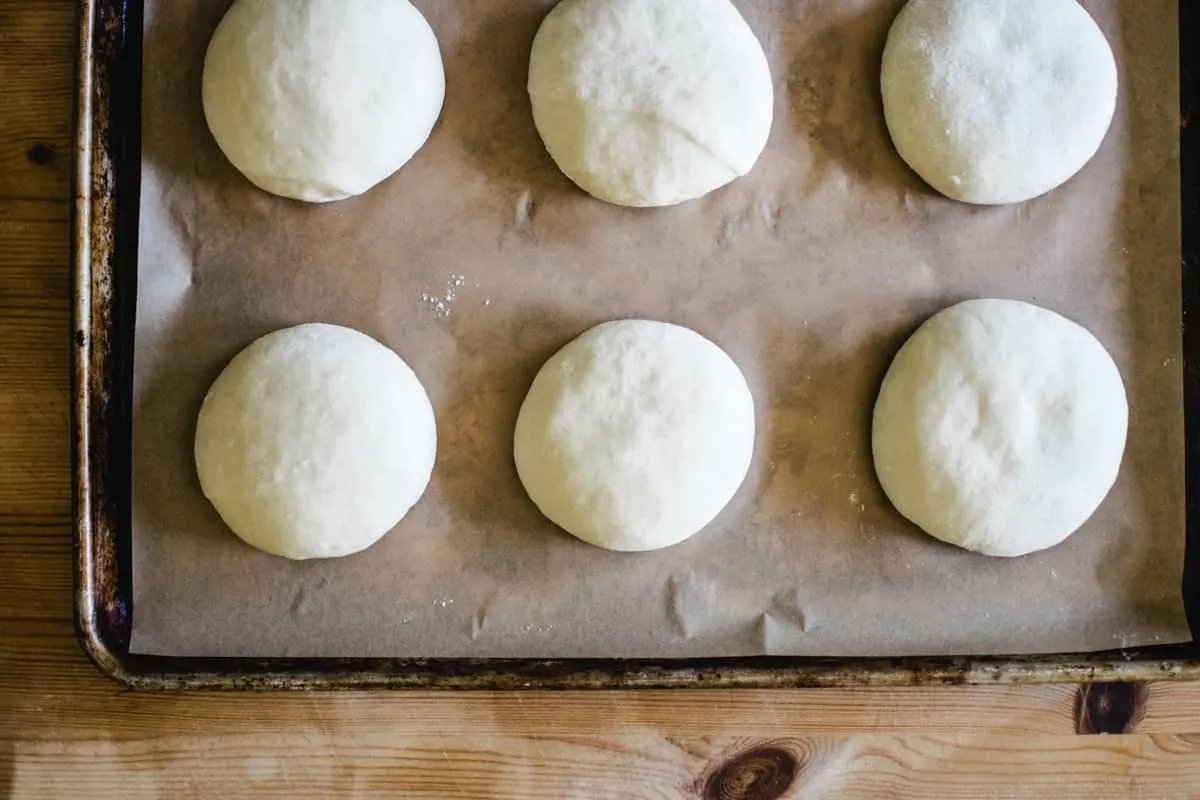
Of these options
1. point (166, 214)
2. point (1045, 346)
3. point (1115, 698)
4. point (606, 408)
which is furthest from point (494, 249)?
point (1115, 698)

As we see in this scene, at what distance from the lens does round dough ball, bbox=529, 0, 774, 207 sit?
1.29m

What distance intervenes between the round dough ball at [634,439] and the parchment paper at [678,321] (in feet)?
0.17

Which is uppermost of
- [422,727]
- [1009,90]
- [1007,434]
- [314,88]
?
[1009,90]

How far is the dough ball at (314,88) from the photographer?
1.26 meters

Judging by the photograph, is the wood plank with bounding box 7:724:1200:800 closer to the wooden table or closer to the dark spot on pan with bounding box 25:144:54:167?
the wooden table

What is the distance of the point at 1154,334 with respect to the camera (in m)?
1.33

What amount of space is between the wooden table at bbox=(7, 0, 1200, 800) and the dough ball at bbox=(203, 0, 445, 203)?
1.00 ft

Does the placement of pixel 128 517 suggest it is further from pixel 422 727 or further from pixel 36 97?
pixel 36 97

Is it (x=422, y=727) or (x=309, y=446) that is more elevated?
(x=309, y=446)

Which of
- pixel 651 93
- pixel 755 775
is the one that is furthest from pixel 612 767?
pixel 651 93

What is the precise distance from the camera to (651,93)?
128cm

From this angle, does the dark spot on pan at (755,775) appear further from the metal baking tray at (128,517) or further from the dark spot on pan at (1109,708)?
the dark spot on pan at (1109,708)

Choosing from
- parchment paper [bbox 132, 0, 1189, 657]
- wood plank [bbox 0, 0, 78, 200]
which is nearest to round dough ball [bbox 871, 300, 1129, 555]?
parchment paper [bbox 132, 0, 1189, 657]

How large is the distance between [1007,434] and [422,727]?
0.89 m
